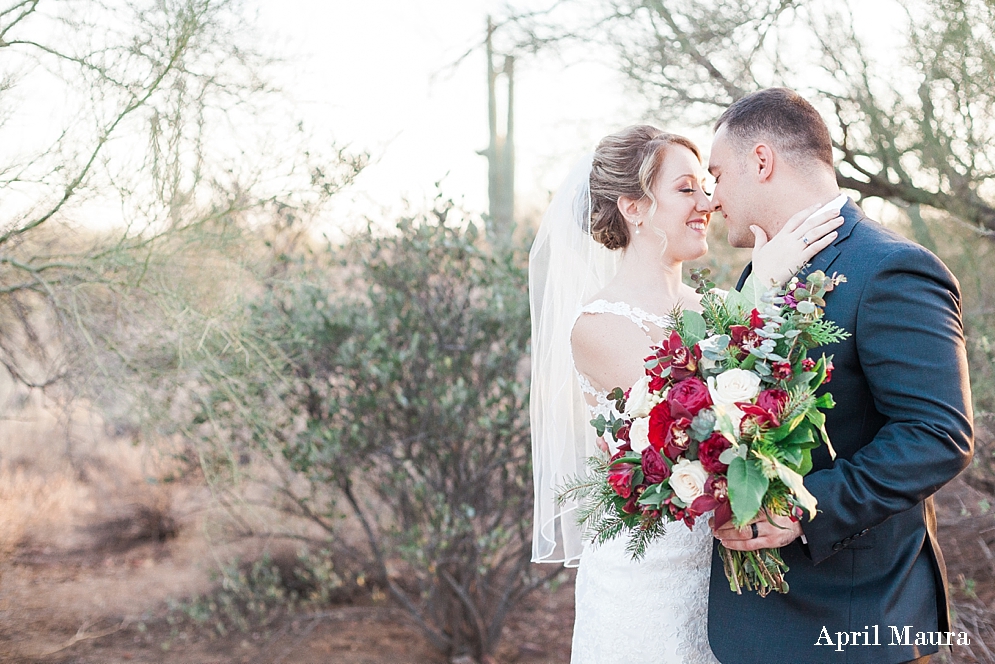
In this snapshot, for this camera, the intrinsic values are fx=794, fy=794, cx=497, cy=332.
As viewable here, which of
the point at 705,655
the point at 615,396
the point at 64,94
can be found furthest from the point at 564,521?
the point at 64,94

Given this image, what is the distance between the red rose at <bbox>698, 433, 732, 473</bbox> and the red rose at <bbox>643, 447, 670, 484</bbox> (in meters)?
0.11

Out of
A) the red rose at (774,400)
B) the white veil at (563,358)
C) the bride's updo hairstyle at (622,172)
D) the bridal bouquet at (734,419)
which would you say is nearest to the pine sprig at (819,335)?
the bridal bouquet at (734,419)

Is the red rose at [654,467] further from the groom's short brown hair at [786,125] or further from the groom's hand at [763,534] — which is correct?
the groom's short brown hair at [786,125]

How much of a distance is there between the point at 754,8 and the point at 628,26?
0.86 metres

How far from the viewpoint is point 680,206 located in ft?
9.85

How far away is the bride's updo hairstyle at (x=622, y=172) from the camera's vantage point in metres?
3.03

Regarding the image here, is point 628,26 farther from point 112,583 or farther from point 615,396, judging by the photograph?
point 112,583

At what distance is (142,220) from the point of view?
13.8ft

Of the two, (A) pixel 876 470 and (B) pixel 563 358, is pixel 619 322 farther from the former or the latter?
(A) pixel 876 470

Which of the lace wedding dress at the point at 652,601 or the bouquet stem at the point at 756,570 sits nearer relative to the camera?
the bouquet stem at the point at 756,570

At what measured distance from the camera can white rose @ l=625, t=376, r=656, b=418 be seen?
1985mm

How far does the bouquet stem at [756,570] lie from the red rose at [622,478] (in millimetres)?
346

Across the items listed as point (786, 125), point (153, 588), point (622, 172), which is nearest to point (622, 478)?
point (786, 125)

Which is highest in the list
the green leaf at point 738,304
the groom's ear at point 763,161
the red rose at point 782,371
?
the groom's ear at point 763,161
